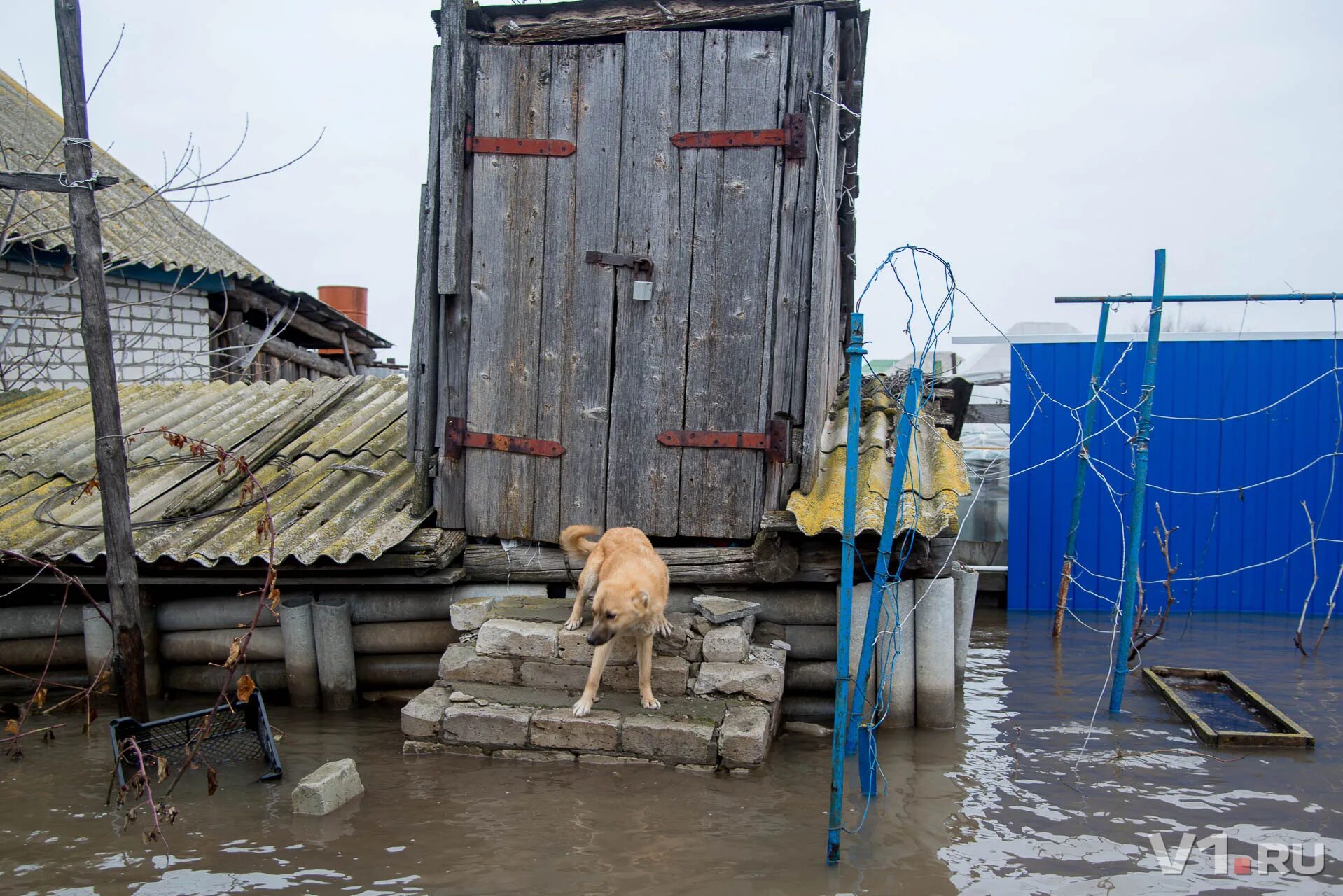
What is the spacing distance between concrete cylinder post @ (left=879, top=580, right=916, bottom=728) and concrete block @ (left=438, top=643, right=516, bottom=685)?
8.00 ft

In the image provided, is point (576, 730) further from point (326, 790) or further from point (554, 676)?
point (326, 790)

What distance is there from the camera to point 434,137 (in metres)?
6.61

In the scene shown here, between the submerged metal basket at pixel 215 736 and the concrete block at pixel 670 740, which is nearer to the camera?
the submerged metal basket at pixel 215 736

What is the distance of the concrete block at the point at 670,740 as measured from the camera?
5301 mm

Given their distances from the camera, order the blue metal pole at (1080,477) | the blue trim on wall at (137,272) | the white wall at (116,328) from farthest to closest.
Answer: the white wall at (116,328)
the blue trim on wall at (137,272)
the blue metal pole at (1080,477)

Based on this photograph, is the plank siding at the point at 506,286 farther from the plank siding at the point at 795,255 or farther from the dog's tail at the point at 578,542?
the plank siding at the point at 795,255

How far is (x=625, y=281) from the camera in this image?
21.1 ft

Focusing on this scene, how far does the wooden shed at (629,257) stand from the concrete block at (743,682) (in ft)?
3.37

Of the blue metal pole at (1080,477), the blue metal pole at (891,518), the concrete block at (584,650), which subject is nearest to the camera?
the blue metal pole at (891,518)

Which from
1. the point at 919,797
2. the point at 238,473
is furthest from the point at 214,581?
the point at 919,797

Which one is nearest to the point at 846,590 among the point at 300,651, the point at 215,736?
the point at 215,736

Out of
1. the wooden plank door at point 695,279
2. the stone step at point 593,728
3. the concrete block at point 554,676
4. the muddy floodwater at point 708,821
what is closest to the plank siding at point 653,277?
the wooden plank door at point 695,279

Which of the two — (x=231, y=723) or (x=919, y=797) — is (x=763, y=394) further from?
(x=231, y=723)

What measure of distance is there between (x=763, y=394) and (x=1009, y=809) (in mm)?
2903
